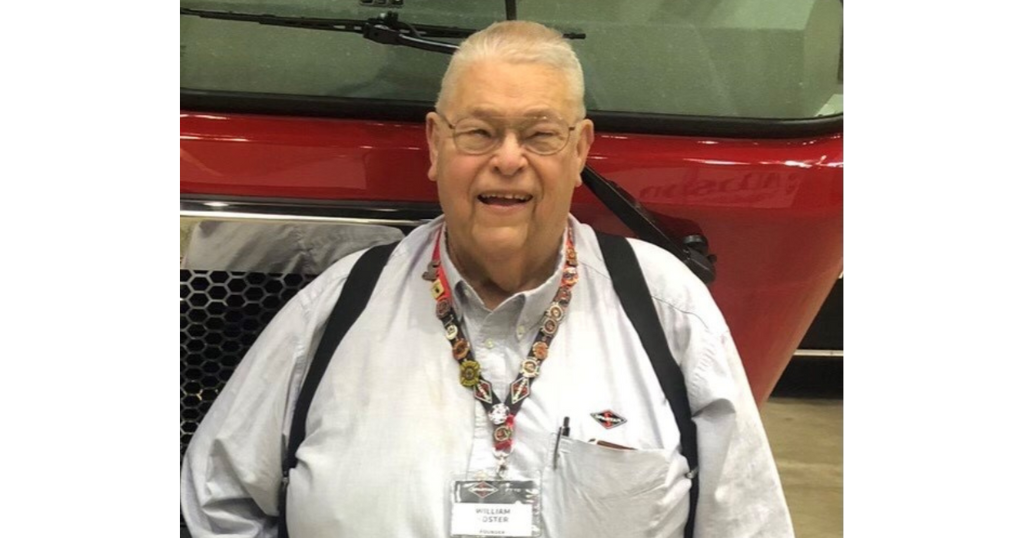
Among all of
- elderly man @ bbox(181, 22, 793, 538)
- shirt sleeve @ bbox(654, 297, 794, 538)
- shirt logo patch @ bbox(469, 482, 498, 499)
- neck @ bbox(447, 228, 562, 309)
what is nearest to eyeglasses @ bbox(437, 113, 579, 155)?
elderly man @ bbox(181, 22, 793, 538)

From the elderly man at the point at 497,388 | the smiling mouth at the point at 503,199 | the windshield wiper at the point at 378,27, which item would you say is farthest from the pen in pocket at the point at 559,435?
the windshield wiper at the point at 378,27

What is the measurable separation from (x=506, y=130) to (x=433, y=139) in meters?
0.12

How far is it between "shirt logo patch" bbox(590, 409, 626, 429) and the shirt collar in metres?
0.13

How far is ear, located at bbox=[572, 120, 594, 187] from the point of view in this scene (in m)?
1.11

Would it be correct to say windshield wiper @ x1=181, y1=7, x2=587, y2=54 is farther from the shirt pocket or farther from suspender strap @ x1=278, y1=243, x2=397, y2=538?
the shirt pocket

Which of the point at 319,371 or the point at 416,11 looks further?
the point at 416,11

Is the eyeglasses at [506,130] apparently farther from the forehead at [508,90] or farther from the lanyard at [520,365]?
the lanyard at [520,365]

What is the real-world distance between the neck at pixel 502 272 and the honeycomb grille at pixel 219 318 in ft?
0.73

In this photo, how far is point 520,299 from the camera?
1.10 m

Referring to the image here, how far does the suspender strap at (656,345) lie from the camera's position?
111 centimetres
